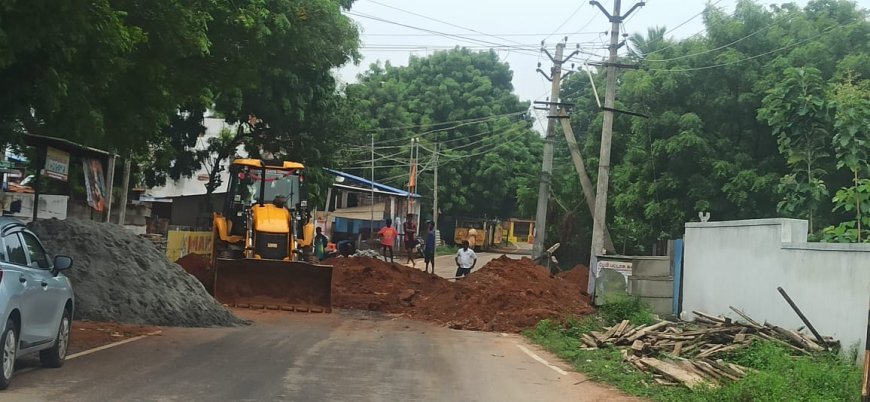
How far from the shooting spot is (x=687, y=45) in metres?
32.4

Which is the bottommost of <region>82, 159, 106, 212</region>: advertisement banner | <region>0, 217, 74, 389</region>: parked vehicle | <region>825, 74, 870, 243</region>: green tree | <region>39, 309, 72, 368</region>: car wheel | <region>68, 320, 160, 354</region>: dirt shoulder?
<region>68, 320, 160, 354</region>: dirt shoulder

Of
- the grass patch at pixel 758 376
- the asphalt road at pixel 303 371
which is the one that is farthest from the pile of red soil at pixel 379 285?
the grass patch at pixel 758 376

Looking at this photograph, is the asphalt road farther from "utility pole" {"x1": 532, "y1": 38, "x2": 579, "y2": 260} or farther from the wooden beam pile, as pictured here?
"utility pole" {"x1": 532, "y1": 38, "x2": 579, "y2": 260}

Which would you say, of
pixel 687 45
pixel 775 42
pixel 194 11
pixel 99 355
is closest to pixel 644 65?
pixel 687 45

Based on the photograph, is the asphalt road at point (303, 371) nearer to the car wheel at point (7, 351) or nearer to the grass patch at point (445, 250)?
the car wheel at point (7, 351)

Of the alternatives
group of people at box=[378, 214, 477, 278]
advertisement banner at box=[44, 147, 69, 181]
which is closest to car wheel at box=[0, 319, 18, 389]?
advertisement banner at box=[44, 147, 69, 181]

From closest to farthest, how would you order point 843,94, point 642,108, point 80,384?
point 80,384 → point 843,94 → point 642,108

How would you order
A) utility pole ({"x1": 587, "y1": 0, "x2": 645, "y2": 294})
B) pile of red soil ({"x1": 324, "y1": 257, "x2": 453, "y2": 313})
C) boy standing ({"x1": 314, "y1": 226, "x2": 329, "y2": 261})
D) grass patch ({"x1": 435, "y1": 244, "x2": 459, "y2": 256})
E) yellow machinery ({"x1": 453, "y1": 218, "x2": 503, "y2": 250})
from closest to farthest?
1. pile of red soil ({"x1": 324, "y1": 257, "x2": 453, "y2": 313})
2. utility pole ({"x1": 587, "y1": 0, "x2": 645, "y2": 294})
3. boy standing ({"x1": 314, "y1": 226, "x2": 329, "y2": 261})
4. grass patch ({"x1": 435, "y1": 244, "x2": 459, "y2": 256})
5. yellow machinery ({"x1": 453, "y1": 218, "x2": 503, "y2": 250})

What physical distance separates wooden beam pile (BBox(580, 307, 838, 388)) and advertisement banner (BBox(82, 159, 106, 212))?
10010 millimetres

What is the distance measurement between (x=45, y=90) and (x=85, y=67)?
1307mm

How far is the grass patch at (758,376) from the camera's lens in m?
9.98

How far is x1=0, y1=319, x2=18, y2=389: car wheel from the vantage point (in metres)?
8.35

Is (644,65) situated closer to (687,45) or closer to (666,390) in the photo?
(687,45)

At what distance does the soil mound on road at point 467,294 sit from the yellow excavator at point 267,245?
8.24 ft
